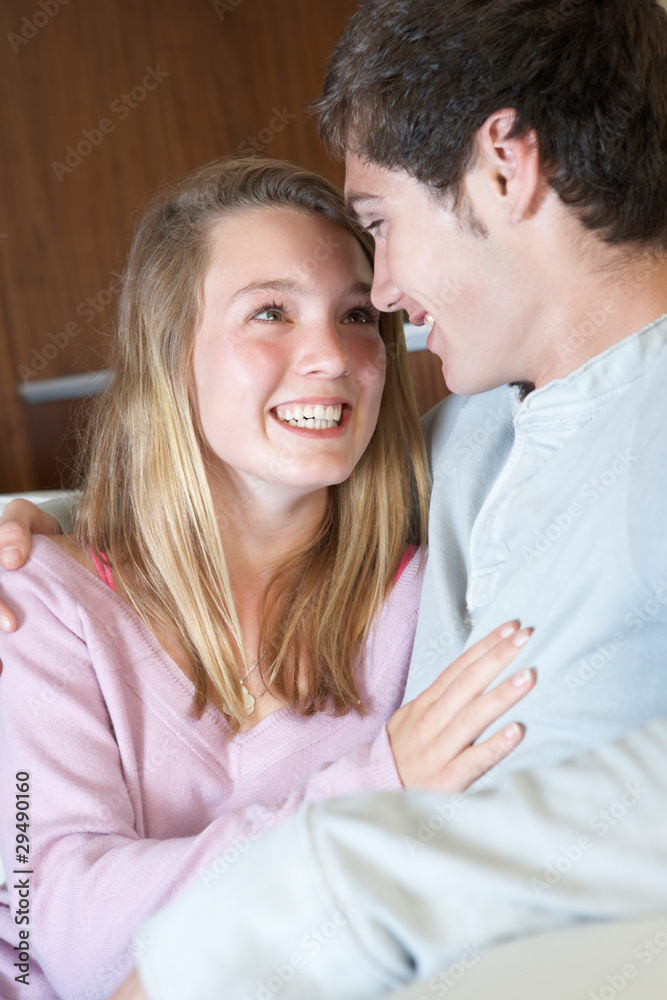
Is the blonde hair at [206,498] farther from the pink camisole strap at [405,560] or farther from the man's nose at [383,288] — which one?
the man's nose at [383,288]

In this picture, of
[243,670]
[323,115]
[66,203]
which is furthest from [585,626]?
[66,203]

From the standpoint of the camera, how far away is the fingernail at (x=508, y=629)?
35.0 inches

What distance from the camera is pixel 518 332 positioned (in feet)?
3.43

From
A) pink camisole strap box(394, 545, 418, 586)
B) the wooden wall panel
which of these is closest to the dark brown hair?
pink camisole strap box(394, 545, 418, 586)

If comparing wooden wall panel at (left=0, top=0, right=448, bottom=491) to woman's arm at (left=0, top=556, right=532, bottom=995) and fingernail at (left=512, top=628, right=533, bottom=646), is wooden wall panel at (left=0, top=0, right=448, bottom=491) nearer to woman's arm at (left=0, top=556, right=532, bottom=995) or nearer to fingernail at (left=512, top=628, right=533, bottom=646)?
woman's arm at (left=0, top=556, right=532, bottom=995)

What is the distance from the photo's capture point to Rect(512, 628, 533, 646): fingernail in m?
0.87

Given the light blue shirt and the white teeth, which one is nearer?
the light blue shirt

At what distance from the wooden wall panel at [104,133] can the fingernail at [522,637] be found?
1.98m

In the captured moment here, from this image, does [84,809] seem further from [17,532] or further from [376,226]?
[376,226]

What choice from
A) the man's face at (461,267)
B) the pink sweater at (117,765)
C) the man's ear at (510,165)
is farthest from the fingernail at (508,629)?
the man's ear at (510,165)

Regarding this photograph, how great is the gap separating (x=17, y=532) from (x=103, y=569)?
4.9 inches

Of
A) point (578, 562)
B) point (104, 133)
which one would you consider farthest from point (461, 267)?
point (104, 133)

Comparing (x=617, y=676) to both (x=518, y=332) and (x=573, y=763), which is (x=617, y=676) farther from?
(x=518, y=332)

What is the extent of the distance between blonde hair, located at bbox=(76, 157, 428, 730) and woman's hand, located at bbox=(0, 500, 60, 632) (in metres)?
0.05
